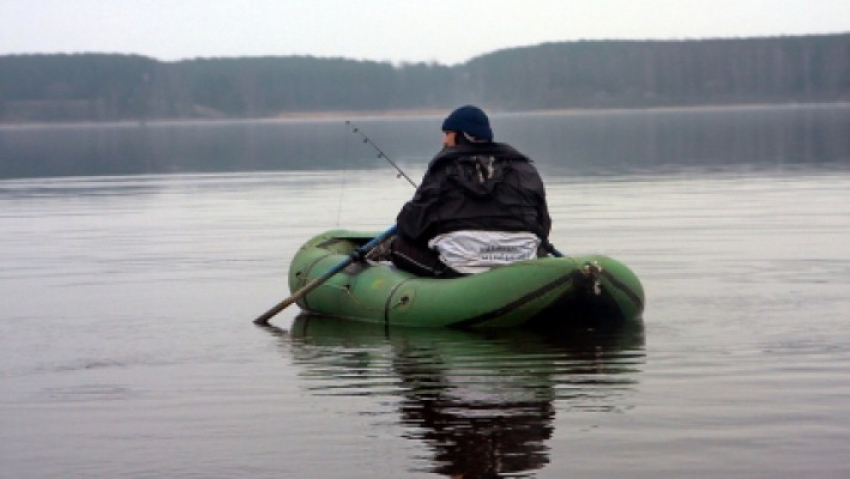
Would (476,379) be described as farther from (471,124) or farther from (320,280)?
(320,280)

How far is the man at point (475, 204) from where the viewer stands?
10898 mm

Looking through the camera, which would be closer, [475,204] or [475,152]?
[475,204]

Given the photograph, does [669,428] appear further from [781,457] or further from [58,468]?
[58,468]

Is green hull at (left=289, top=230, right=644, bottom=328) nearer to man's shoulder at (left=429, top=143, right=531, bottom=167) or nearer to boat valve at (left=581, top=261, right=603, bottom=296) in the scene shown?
boat valve at (left=581, top=261, right=603, bottom=296)

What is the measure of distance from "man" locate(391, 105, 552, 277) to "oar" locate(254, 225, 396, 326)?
0.96 meters

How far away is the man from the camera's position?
10898mm

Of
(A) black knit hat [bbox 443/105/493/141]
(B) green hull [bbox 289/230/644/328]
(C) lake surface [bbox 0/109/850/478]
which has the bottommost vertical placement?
(C) lake surface [bbox 0/109/850/478]

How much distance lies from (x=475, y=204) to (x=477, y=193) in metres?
0.10

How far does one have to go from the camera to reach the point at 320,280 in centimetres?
1210

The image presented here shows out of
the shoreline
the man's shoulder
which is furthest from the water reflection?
the shoreline

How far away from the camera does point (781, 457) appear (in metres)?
6.87

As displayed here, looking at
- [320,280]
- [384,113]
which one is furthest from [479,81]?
[320,280]

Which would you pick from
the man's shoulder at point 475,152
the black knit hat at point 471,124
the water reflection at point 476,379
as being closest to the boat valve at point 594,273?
the water reflection at point 476,379

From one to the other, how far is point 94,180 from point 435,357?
90.5 feet
